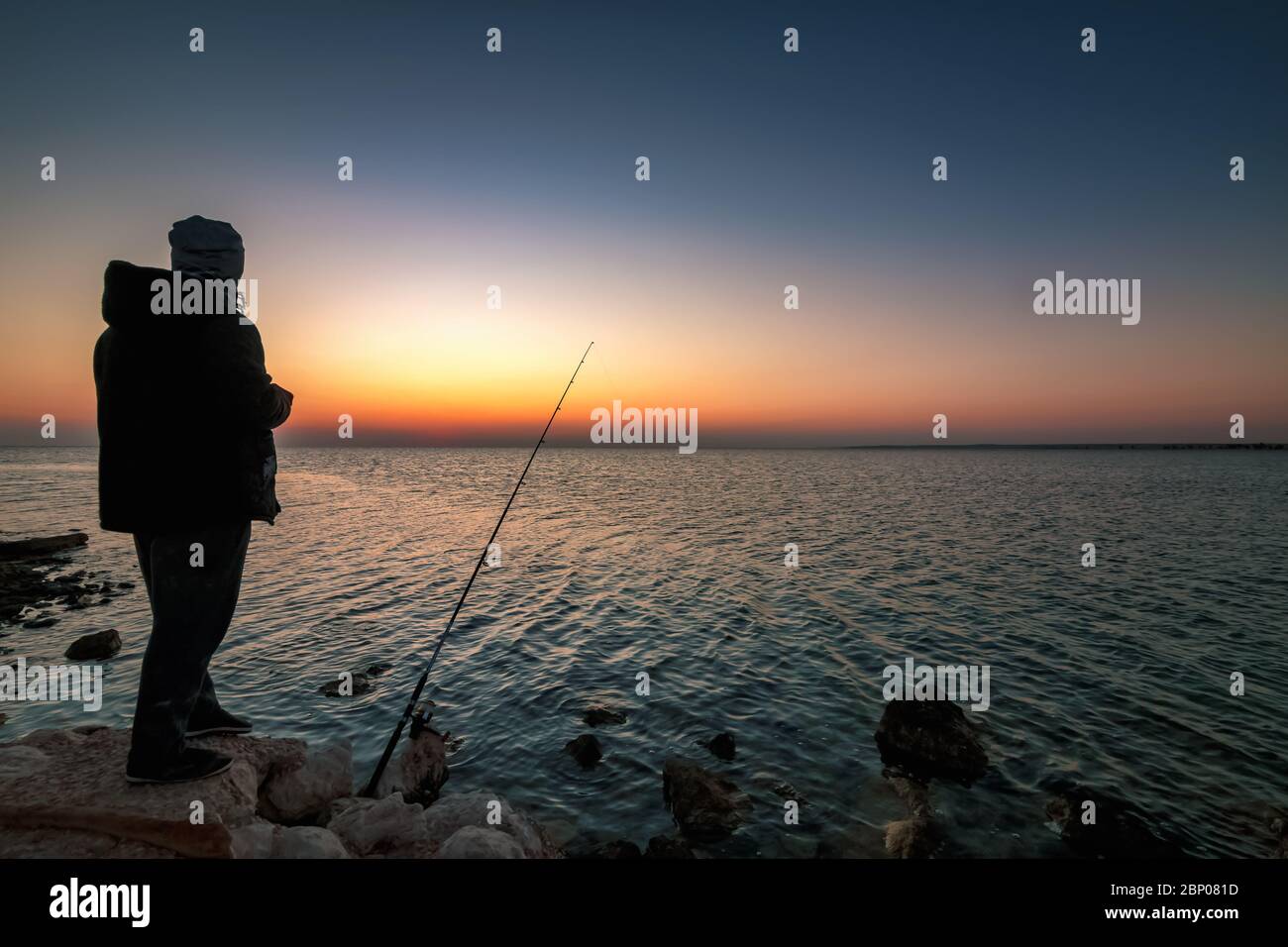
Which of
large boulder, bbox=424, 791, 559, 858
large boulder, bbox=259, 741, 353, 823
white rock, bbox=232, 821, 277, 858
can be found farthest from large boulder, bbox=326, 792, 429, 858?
white rock, bbox=232, 821, 277, 858

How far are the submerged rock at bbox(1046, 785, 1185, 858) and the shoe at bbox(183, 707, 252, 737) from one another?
9981 mm

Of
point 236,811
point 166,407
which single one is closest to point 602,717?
point 236,811

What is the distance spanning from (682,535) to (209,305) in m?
28.3

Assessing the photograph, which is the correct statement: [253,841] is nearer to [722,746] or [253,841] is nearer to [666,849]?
[666,849]

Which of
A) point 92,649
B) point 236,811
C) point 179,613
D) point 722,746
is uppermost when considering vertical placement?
point 179,613

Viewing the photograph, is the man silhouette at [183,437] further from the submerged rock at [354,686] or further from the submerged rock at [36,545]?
the submerged rock at [36,545]

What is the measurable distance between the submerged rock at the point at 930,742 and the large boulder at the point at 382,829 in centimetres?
727

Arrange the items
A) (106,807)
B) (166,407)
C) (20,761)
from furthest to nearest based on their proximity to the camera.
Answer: (20,761)
(106,807)
(166,407)

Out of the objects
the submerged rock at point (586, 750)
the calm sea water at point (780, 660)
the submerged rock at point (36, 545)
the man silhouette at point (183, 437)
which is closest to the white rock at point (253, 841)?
the man silhouette at point (183, 437)

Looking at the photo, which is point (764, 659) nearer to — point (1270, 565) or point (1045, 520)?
point (1270, 565)

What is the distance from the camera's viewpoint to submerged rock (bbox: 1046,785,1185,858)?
24.2 ft

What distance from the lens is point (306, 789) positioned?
6.48 m

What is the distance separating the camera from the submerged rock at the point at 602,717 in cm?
1059

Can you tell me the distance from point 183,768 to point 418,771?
4062mm
